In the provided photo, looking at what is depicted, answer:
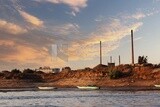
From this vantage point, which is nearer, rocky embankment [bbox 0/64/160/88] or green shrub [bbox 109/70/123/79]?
rocky embankment [bbox 0/64/160/88]

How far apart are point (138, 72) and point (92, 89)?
2318 cm

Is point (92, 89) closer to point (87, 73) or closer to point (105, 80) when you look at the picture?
point (105, 80)

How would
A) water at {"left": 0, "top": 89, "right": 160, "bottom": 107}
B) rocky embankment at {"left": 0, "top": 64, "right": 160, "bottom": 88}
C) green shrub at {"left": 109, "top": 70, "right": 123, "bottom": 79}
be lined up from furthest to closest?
green shrub at {"left": 109, "top": 70, "right": 123, "bottom": 79} → rocky embankment at {"left": 0, "top": 64, "right": 160, "bottom": 88} → water at {"left": 0, "top": 89, "right": 160, "bottom": 107}

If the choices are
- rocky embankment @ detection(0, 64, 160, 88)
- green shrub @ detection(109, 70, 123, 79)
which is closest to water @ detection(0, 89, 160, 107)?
rocky embankment @ detection(0, 64, 160, 88)

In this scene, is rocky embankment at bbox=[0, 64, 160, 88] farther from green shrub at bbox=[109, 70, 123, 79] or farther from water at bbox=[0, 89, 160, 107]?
water at bbox=[0, 89, 160, 107]

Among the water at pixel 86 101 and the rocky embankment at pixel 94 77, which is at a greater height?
the rocky embankment at pixel 94 77

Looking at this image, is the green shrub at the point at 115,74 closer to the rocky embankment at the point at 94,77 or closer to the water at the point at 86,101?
the rocky embankment at the point at 94,77

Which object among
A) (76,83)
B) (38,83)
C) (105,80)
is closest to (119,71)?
(105,80)

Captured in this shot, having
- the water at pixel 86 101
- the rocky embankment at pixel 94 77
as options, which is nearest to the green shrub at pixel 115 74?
the rocky embankment at pixel 94 77

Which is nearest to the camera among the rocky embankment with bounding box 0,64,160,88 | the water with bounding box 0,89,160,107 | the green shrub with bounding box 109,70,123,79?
the water with bounding box 0,89,160,107

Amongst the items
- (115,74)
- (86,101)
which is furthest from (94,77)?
(86,101)

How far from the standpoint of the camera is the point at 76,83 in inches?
5266

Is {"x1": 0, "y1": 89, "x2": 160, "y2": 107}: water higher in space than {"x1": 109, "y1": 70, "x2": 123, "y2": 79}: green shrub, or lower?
lower

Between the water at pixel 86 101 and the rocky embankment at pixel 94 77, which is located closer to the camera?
the water at pixel 86 101
